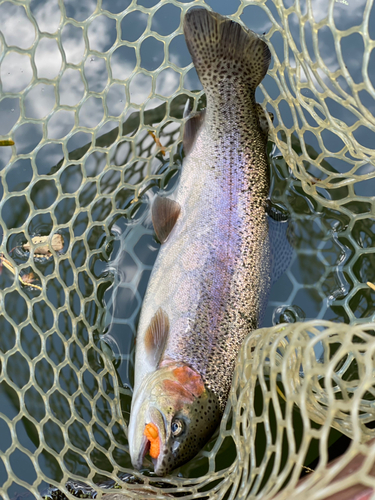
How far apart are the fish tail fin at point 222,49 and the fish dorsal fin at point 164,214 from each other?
572 mm

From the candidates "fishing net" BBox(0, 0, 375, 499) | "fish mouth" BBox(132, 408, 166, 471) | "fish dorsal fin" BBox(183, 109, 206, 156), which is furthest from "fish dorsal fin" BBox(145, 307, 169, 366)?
"fish dorsal fin" BBox(183, 109, 206, 156)

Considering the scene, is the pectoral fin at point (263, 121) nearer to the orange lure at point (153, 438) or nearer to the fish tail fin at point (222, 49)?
the fish tail fin at point (222, 49)

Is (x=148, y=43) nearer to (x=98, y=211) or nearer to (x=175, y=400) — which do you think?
(x=98, y=211)

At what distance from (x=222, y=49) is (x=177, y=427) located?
5.36ft

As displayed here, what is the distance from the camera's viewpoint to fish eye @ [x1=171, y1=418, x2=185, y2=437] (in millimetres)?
1785

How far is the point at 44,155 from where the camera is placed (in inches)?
101

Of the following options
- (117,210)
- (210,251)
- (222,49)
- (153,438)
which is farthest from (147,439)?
(222,49)

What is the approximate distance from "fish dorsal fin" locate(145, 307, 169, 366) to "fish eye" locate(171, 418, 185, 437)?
10.3 inches

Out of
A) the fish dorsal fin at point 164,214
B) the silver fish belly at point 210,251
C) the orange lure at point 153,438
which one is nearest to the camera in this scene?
the orange lure at point 153,438

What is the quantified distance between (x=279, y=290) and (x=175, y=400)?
3.25 ft

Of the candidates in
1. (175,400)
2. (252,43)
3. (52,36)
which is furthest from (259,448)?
(52,36)

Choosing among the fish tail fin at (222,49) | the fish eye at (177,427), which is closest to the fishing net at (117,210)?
the fish tail fin at (222,49)

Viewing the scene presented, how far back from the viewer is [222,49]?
2.12 meters

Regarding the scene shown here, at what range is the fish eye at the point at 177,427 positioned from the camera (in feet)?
5.86
